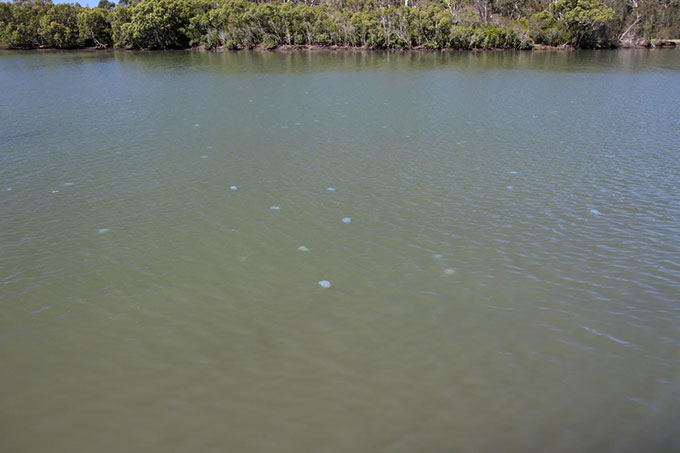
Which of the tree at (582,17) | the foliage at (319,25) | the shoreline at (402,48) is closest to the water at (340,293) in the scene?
the shoreline at (402,48)

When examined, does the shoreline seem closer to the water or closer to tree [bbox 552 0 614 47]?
tree [bbox 552 0 614 47]

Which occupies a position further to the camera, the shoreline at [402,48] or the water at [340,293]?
the shoreline at [402,48]

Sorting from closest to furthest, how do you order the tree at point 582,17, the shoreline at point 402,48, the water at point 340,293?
the water at point 340,293 → the tree at point 582,17 → the shoreline at point 402,48

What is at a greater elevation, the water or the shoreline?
the shoreline

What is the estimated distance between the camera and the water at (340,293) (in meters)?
4.18

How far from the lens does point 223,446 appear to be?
12.8 feet

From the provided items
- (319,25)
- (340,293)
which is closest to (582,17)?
(319,25)

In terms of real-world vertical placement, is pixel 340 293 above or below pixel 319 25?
below

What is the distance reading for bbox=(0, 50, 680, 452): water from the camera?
4.18 meters

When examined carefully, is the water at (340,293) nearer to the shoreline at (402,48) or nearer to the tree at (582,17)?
the shoreline at (402,48)

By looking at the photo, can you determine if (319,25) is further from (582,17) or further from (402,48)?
(582,17)

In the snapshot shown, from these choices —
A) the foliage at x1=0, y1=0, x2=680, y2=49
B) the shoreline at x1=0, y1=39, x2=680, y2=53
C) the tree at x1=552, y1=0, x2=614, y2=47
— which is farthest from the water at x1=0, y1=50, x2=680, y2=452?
the tree at x1=552, y1=0, x2=614, y2=47

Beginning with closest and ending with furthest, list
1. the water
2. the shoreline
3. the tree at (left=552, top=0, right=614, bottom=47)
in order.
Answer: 1. the water
2. the tree at (left=552, top=0, right=614, bottom=47)
3. the shoreline

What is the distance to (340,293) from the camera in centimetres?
610
